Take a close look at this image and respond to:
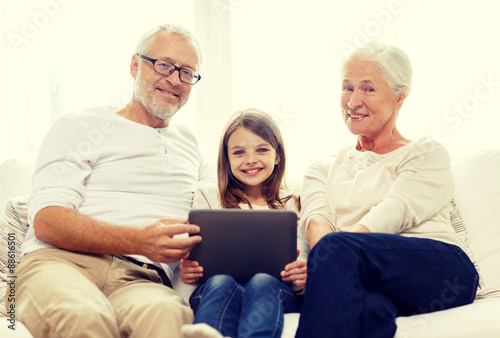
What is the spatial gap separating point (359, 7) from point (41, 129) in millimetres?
1884

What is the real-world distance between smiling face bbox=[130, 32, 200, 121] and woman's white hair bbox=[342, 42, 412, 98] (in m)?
0.63

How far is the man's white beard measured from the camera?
1.83 m

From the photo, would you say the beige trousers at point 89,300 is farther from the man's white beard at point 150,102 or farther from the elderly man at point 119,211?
the man's white beard at point 150,102

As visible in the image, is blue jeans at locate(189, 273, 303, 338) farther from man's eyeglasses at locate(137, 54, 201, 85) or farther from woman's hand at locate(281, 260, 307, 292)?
man's eyeglasses at locate(137, 54, 201, 85)

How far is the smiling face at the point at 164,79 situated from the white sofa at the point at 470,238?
56cm

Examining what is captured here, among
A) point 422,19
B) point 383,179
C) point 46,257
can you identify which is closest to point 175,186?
point 46,257

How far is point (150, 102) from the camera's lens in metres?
1.83

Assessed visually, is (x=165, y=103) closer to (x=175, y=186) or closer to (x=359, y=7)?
(x=175, y=186)

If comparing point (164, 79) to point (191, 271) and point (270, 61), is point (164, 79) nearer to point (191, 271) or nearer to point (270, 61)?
point (191, 271)

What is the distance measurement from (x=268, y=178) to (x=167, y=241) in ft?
2.02

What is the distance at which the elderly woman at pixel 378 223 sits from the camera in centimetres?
120

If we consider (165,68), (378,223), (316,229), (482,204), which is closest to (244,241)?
(316,229)

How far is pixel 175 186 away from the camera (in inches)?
69.6

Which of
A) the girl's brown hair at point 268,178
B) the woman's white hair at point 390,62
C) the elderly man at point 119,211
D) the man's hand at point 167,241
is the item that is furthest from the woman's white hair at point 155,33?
the man's hand at point 167,241
